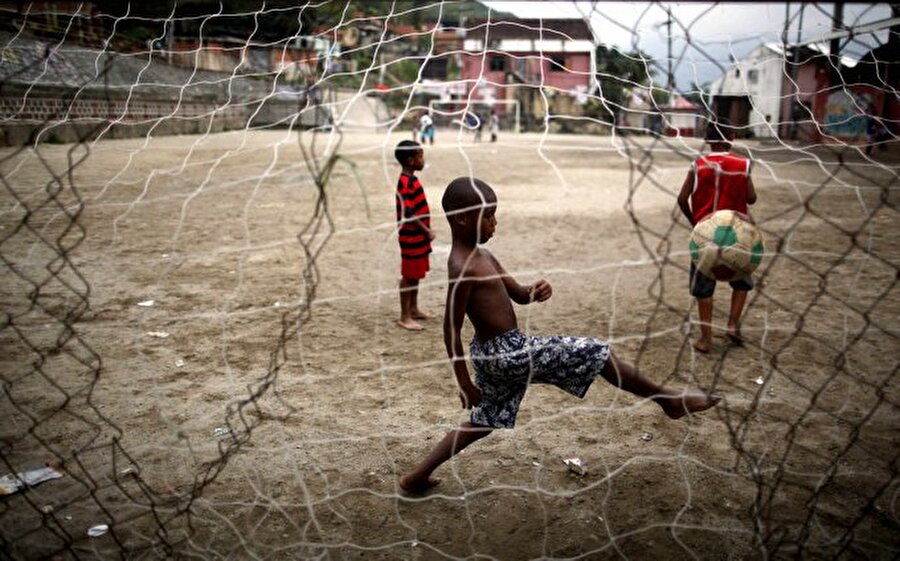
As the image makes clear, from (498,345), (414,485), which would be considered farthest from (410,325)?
(498,345)

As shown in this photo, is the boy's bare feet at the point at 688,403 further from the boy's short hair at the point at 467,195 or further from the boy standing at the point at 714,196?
the boy standing at the point at 714,196

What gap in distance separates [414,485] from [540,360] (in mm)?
790

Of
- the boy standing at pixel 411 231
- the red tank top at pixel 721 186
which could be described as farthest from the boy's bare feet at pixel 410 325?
the red tank top at pixel 721 186

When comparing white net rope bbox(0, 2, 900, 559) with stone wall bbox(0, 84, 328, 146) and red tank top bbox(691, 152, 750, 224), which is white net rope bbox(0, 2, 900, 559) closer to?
red tank top bbox(691, 152, 750, 224)

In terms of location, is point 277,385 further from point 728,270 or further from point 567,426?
point 728,270

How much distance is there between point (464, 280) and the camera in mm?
2180

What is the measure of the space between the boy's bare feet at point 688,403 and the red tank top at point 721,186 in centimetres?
163

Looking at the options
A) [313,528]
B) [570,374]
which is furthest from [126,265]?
[570,374]

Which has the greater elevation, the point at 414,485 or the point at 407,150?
the point at 407,150

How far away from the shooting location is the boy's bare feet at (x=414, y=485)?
2482mm

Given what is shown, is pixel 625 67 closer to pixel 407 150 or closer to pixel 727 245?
pixel 407 150

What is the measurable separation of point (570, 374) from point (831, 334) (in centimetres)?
278

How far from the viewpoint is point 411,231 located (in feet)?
14.1

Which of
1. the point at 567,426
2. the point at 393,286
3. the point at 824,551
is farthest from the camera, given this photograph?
the point at 393,286
